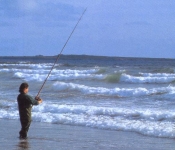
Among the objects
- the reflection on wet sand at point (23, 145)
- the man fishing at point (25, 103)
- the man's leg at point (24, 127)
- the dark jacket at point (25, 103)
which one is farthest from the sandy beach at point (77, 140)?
the dark jacket at point (25, 103)

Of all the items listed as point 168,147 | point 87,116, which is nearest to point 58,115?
point 87,116

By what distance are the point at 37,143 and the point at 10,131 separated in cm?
174

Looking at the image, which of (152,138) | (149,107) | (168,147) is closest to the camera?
(168,147)

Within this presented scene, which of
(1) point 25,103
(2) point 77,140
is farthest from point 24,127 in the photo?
(2) point 77,140

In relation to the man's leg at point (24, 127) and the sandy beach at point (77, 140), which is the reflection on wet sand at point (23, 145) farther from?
the man's leg at point (24, 127)

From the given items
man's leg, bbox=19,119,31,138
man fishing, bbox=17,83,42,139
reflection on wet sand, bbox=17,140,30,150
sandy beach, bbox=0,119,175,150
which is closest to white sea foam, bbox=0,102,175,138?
sandy beach, bbox=0,119,175,150

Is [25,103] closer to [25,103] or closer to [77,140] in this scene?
[25,103]

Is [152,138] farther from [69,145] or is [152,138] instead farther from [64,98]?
[64,98]

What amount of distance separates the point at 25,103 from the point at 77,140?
121 centimetres

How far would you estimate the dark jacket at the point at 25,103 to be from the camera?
887 centimetres

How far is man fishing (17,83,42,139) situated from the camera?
887 cm

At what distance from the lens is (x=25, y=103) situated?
8.95m

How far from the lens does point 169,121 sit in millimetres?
11422

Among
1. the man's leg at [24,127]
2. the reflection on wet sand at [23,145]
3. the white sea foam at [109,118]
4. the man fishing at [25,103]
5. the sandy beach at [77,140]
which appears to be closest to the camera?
the reflection on wet sand at [23,145]
